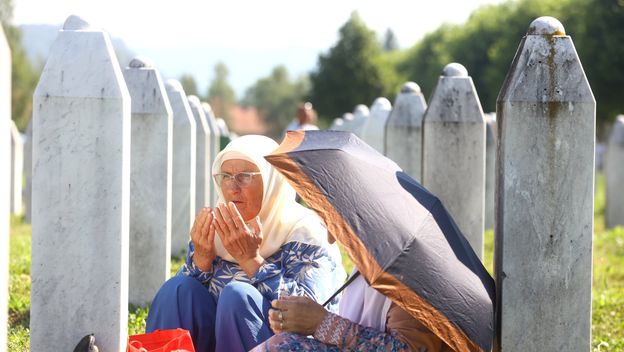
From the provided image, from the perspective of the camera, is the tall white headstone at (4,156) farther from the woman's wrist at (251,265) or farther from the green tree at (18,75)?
the green tree at (18,75)

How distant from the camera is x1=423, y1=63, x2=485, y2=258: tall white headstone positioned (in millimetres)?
7621

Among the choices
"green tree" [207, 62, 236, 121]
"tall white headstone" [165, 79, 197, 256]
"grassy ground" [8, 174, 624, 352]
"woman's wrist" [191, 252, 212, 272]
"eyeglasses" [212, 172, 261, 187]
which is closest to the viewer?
"woman's wrist" [191, 252, 212, 272]

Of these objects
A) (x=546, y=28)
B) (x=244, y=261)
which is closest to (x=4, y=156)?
(x=244, y=261)

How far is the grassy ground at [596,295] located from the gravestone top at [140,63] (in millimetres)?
1848

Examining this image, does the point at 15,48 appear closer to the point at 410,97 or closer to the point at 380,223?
the point at 410,97

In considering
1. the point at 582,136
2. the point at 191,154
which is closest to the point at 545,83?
the point at 582,136

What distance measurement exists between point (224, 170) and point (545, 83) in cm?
175

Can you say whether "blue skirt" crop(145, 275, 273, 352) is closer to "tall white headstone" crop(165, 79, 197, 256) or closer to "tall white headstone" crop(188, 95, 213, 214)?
"tall white headstone" crop(165, 79, 197, 256)

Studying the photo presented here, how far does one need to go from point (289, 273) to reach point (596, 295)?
5257mm

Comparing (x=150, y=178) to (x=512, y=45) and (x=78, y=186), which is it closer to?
(x=78, y=186)

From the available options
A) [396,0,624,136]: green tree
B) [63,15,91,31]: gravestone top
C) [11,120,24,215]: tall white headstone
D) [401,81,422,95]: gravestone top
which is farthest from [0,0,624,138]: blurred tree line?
[63,15,91,31]: gravestone top

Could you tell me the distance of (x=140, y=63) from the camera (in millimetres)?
8125

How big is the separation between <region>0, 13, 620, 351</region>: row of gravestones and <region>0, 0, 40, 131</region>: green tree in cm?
6057

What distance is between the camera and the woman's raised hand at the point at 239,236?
525 cm
